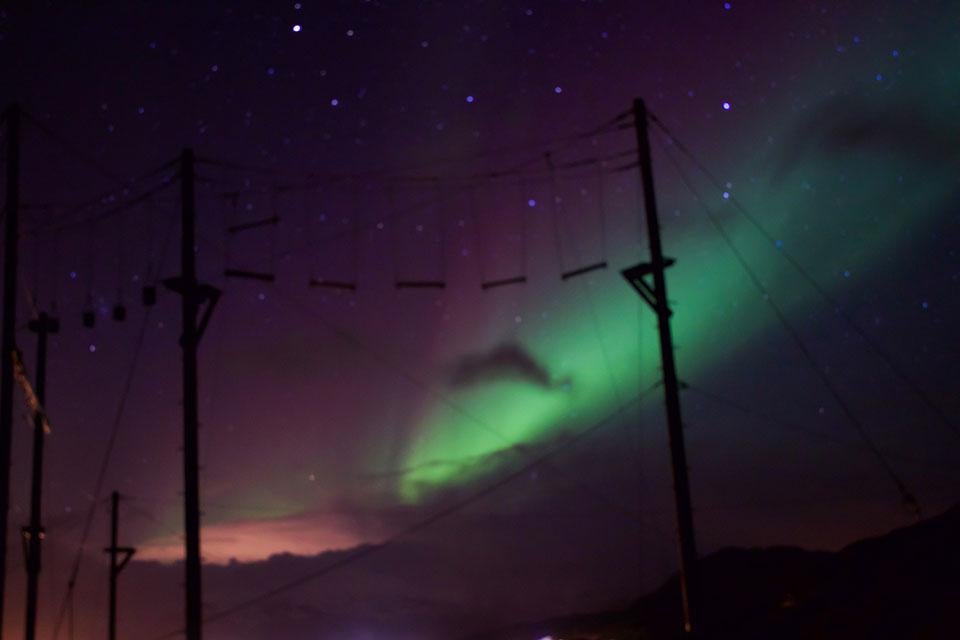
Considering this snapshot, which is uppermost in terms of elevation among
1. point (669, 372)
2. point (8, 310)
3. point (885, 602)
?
point (8, 310)

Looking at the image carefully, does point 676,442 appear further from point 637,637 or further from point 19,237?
point 637,637

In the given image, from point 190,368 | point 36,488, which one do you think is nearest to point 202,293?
point 190,368

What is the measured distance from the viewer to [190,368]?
67.4 ft

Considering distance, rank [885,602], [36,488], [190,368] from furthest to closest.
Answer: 1. [36,488]
2. [885,602]
3. [190,368]

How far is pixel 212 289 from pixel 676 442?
1005cm

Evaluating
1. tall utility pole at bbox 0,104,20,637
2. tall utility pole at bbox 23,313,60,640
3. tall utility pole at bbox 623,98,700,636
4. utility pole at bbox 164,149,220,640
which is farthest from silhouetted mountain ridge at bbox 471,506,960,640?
tall utility pole at bbox 23,313,60,640

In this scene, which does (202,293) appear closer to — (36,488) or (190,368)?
(190,368)

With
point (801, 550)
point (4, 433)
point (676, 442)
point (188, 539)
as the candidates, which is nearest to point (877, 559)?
point (676, 442)

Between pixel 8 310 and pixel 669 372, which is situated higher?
pixel 8 310

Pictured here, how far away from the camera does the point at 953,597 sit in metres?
24.1

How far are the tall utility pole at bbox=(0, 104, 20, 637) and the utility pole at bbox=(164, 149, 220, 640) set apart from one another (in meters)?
3.87

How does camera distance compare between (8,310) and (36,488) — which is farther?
(36,488)

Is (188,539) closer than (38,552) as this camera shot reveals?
Yes

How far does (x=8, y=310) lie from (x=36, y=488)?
14.1 meters
